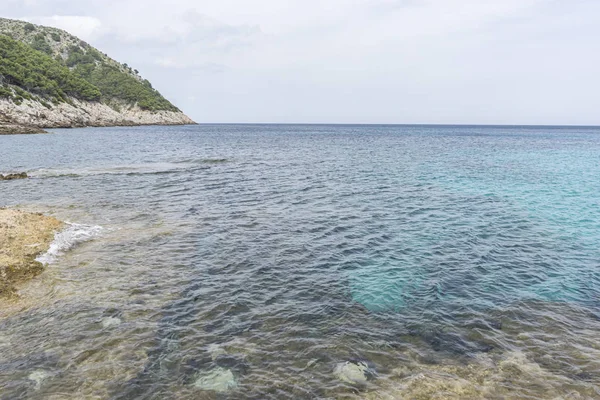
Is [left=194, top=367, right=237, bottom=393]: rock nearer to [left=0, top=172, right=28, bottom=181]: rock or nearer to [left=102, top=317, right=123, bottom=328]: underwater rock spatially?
[left=102, top=317, right=123, bottom=328]: underwater rock

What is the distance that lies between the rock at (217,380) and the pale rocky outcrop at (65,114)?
383 feet

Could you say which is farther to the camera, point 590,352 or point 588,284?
point 588,284

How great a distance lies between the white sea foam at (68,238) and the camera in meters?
18.1

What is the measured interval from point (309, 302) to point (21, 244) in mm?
15305

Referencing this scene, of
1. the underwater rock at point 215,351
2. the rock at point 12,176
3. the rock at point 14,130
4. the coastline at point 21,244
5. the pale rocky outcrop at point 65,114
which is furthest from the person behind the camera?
the pale rocky outcrop at point 65,114

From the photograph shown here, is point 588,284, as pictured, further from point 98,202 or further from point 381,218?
point 98,202

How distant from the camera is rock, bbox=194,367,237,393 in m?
9.76

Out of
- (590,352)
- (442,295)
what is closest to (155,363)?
(442,295)

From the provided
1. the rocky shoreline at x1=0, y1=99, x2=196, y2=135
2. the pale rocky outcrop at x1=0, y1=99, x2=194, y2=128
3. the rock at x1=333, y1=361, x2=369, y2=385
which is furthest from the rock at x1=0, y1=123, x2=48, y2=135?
the rock at x1=333, y1=361, x2=369, y2=385

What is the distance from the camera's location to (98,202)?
30.5 m

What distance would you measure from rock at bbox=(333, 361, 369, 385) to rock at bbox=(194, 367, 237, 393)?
2974 mm

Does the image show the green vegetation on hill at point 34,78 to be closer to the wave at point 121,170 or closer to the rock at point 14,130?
the rock at point 14,130

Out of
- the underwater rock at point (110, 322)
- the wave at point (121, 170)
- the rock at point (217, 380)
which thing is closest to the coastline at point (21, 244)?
the underwater rock at point (110, 322)

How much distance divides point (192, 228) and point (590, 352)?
68.0ft
